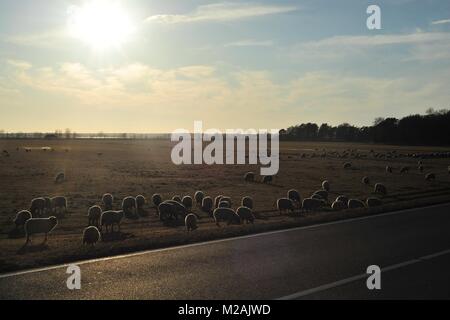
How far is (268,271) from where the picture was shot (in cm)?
960

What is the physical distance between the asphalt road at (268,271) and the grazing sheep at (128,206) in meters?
10.9

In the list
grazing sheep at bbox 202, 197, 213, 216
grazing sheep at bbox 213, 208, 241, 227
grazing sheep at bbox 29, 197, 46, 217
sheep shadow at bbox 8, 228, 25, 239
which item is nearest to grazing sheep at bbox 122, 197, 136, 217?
grazing sheep at bbox 202, 197, 213, 216

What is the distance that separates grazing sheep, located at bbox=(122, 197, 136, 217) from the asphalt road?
35.6 feet

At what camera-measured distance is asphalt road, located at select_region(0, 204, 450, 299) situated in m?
8.21

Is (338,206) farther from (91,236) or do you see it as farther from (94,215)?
(91,236)

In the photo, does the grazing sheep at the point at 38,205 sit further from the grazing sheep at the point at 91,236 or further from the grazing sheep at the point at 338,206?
the grazing sheep at the point at 338,206

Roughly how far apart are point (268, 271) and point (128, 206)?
14849 millimetres

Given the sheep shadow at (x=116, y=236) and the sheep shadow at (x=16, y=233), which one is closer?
the sheep shadow at (x=116, y=236)

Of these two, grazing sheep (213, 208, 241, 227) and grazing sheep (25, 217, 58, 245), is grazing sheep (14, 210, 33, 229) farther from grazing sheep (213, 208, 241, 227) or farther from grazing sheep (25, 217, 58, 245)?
grazing sheep (213, 208, 241, 227)

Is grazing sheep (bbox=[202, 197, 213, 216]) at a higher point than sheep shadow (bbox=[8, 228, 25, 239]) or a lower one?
higher

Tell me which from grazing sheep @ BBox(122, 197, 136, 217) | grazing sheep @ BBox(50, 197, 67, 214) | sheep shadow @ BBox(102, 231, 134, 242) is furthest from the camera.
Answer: grazing sheep @ BBox(50, 197, 67, 214)

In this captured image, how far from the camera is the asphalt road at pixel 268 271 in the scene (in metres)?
8.21

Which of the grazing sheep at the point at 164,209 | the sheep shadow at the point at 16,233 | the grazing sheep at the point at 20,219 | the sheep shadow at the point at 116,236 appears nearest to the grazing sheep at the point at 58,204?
the grazing sheep at the point at 20,219
